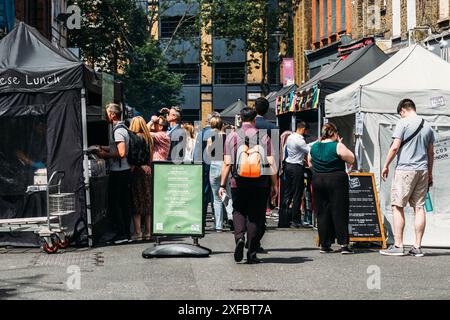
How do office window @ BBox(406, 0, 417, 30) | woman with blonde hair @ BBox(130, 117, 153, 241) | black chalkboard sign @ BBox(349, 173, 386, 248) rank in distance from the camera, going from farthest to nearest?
office window @ BBox(406, 0, 417, 30), woman with blonde hair @ BBox(130, 117, 153, 241), black chalkboard sign @ BBox(349, 173, 386, 248)

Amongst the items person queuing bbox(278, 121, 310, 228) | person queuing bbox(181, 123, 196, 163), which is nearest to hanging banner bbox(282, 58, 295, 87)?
person queuing bbox(278, 121, 310, 228)

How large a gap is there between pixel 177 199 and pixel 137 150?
7.09 ft

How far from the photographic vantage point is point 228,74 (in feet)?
255

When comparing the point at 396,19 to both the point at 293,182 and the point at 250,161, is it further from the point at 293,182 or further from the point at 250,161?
the point at 250,161

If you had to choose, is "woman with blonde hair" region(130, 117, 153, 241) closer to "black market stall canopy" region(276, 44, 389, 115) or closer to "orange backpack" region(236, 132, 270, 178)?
"orange backpack" region(236, 132, 270, 178)

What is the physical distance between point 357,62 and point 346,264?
7651 mm

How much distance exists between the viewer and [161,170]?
Result: 43.6 ft

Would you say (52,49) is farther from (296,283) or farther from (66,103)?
(296,283)

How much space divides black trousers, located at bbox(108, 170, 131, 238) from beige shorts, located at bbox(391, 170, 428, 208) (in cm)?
391

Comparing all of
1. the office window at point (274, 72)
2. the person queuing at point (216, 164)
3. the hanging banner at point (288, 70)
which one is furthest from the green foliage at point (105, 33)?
the person queuing at point (216, 164)

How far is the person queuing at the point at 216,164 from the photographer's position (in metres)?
17.1

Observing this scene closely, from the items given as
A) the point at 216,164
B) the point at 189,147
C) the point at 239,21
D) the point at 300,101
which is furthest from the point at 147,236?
the point at 239,21

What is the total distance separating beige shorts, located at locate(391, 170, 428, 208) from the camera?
13344 mm

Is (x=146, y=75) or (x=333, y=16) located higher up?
(x=333, y=16)
